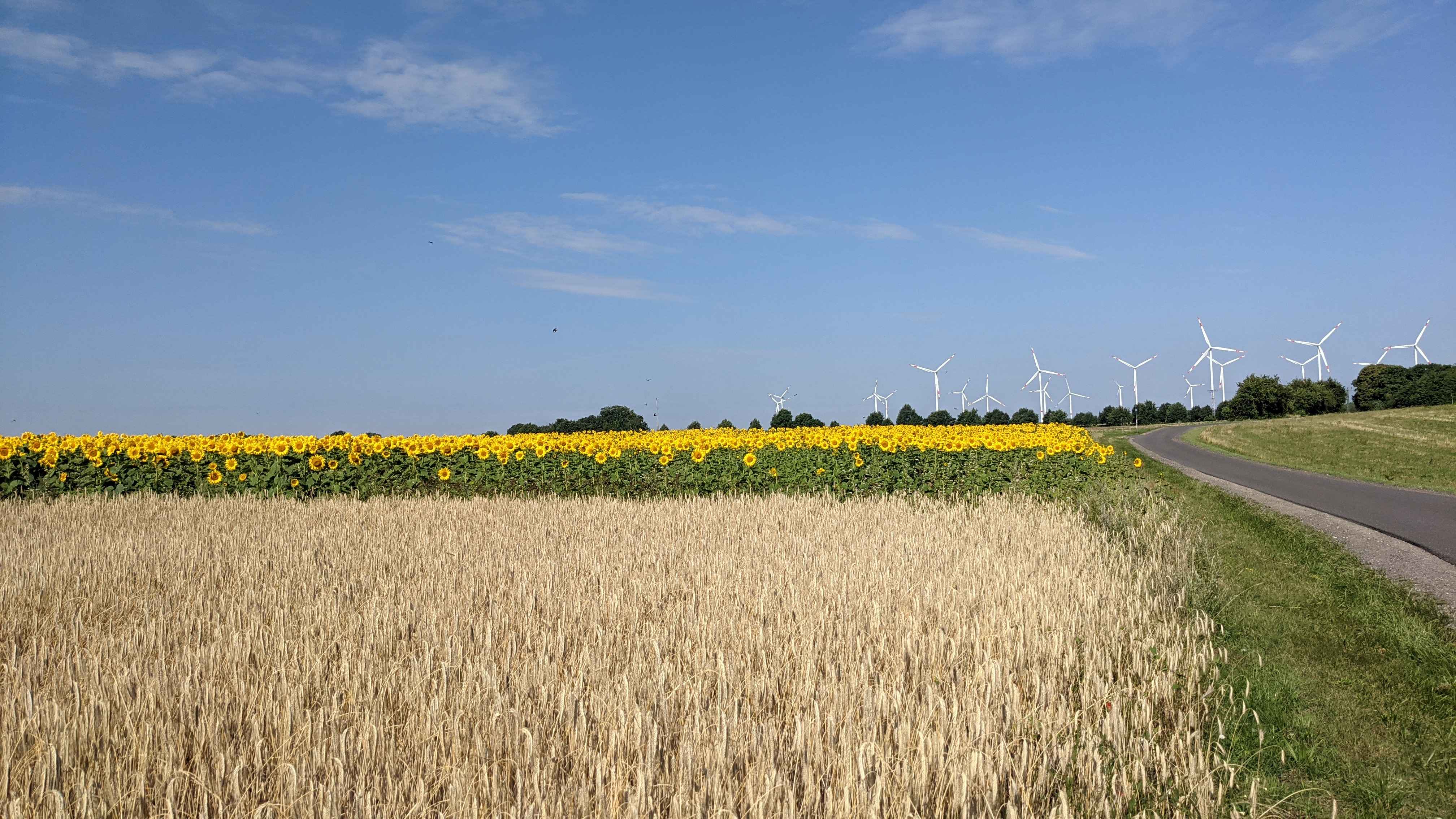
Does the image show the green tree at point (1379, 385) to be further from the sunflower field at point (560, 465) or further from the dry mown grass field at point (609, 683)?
the dry mown grass field at point (609, 683)

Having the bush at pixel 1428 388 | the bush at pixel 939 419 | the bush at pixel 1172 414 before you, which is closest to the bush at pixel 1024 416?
the bush at pixel 939 419

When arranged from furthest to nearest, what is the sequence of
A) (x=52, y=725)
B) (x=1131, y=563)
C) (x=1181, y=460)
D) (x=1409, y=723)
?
(x=1181, y=460) → (x=1131, y=563) → (x=1409, y=723) → (x=52, y=725)

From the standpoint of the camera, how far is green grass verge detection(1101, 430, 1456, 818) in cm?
544

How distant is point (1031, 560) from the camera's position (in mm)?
9641

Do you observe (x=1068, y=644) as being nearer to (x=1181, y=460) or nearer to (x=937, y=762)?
(x=937, y=762)

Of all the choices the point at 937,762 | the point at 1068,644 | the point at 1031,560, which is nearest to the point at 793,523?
the point at 1031,560

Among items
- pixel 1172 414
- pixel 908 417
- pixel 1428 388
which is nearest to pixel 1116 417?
pixel 1172 414

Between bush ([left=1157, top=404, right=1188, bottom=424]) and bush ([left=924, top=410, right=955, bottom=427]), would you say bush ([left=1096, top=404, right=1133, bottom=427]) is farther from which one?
bush ([left=924, top=410, right=955, bottom=427])

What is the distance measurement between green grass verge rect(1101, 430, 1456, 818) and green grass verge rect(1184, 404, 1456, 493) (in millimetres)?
14713

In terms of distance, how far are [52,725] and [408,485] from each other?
16.0 meters

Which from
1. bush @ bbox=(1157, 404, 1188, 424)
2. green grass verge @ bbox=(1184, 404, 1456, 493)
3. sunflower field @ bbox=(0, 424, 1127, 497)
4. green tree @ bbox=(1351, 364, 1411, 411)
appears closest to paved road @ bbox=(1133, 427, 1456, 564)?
green grass verge @ bbox=(1184, 404, 1456, 493)

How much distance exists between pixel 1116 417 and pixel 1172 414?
1122 centimetres

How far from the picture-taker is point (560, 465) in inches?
770

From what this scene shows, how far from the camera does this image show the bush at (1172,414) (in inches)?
4358
